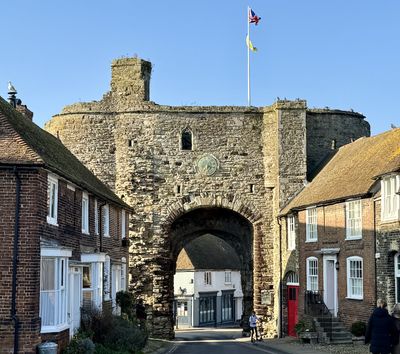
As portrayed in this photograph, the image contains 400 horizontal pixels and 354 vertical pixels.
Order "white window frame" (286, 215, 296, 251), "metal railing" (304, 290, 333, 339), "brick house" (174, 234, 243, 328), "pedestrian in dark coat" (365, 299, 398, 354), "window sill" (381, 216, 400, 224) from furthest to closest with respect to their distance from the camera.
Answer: "brick house" (174, 234, 243, 328)
"white window frame" (286, 215, 296, 251)
"metal railing" (304, 290, 333, 339)
"window sill" (381, 216, 400, 224)
"pedestrian in dark coat" (365, 299, 398, 354)

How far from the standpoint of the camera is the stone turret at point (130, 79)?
43938mm

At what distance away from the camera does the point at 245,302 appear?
47594 millimetres

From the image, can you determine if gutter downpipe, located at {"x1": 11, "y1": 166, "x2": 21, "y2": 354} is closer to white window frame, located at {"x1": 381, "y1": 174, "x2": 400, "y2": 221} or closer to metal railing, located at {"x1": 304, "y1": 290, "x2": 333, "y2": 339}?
white window frame, located at {"x1": 381, "y1": 174, "x2": 400, "y2": 221}

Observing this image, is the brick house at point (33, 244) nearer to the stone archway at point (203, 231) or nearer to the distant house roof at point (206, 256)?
the stone archway at point (203, 231)

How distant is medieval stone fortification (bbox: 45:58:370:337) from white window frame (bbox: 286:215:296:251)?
1766 mm

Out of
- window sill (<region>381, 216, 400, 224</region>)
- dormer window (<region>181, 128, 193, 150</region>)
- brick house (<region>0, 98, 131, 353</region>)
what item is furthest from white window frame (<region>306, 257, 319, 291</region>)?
brick house (<region>0, 98, 131, 353</region>)

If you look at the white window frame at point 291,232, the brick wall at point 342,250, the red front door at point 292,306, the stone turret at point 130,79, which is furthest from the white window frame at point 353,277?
the stone turret at point 130,79

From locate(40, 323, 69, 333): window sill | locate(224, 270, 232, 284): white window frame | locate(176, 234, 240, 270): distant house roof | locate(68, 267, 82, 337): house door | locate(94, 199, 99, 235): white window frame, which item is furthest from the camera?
locate(224, 270, 232, 284): white window frame

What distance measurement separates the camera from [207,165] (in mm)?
43344

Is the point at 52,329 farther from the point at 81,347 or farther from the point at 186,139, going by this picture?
the point at 186,139

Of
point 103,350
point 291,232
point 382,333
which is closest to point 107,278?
point 103,350

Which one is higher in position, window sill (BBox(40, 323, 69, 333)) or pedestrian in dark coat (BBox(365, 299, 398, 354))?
pedestrian in dark coat (BBox(365, 299, 398, 354))

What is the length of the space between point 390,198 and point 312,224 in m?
8.81

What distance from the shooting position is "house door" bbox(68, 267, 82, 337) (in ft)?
77.5
